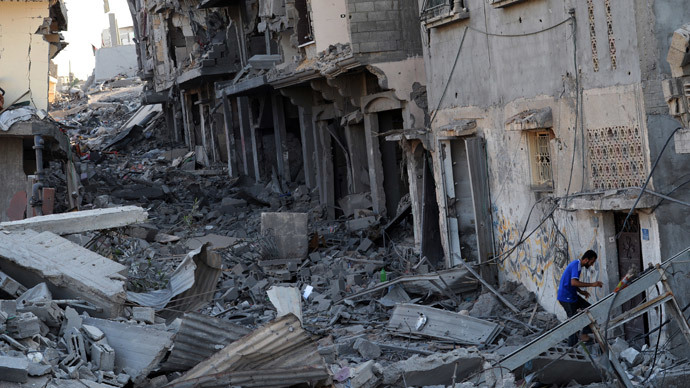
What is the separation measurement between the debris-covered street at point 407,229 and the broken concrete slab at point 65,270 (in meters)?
0.03

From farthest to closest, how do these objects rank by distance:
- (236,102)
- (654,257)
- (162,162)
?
(162,162) < (236,102) < (654,257)

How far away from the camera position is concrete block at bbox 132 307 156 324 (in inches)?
386

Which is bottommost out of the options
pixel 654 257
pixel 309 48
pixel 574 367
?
pixel 574 367

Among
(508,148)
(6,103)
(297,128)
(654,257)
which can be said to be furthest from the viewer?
(297,128)

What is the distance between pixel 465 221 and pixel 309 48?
678 cm

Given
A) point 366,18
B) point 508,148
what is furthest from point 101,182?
point 508,148

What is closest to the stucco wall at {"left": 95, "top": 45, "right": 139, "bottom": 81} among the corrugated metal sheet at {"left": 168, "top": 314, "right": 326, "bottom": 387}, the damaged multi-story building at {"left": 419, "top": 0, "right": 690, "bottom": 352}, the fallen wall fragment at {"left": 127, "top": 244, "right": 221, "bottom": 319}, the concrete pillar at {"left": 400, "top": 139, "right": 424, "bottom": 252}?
the concrete pillar at {"left": 400, "top": 139, "right": 424, "bottom": 252}

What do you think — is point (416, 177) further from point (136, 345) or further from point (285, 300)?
point (136, 345)

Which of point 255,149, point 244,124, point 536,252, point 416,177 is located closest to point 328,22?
point 416,177

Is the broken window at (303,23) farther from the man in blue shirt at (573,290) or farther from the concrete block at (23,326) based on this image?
the concrete block at (23,326)

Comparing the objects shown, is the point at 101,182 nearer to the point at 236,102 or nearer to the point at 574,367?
the point at 236,102

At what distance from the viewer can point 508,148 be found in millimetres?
13039

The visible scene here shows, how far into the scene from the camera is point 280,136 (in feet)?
92.8

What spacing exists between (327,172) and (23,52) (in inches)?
309
